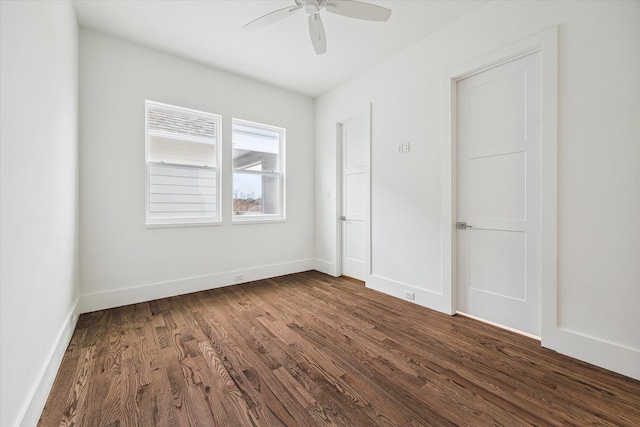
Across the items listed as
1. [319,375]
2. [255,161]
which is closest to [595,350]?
[319,375]

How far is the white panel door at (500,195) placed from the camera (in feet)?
7.22

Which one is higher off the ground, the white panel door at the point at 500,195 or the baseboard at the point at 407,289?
the white panel door at the point at 500,195

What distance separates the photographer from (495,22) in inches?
92.6

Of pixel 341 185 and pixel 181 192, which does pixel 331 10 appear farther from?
pixel 181 192

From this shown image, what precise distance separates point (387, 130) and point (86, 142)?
338cm

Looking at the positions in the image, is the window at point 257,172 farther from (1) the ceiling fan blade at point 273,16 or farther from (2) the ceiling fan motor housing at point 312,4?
(2) the ceiling fan motor housing at point 312,4

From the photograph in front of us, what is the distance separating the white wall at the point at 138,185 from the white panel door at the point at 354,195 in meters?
1.18

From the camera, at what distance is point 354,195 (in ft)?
13.2

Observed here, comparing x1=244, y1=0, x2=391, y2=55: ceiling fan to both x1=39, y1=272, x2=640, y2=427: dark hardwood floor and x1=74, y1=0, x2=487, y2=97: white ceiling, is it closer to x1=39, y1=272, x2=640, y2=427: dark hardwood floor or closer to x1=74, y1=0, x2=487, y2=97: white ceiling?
x1=74, y1=0, x2=487, y2=97: white ceiling

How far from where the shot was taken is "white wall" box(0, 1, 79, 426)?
1145 mm

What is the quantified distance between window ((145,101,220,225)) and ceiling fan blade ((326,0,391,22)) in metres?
2.23

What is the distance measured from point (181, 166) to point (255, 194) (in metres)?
1.09

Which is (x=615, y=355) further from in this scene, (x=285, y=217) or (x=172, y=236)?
(x=172, y=236)

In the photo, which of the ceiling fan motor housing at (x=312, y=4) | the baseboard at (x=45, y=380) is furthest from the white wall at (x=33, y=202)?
the ceiling fan motor housing at (x=312, y=4)
